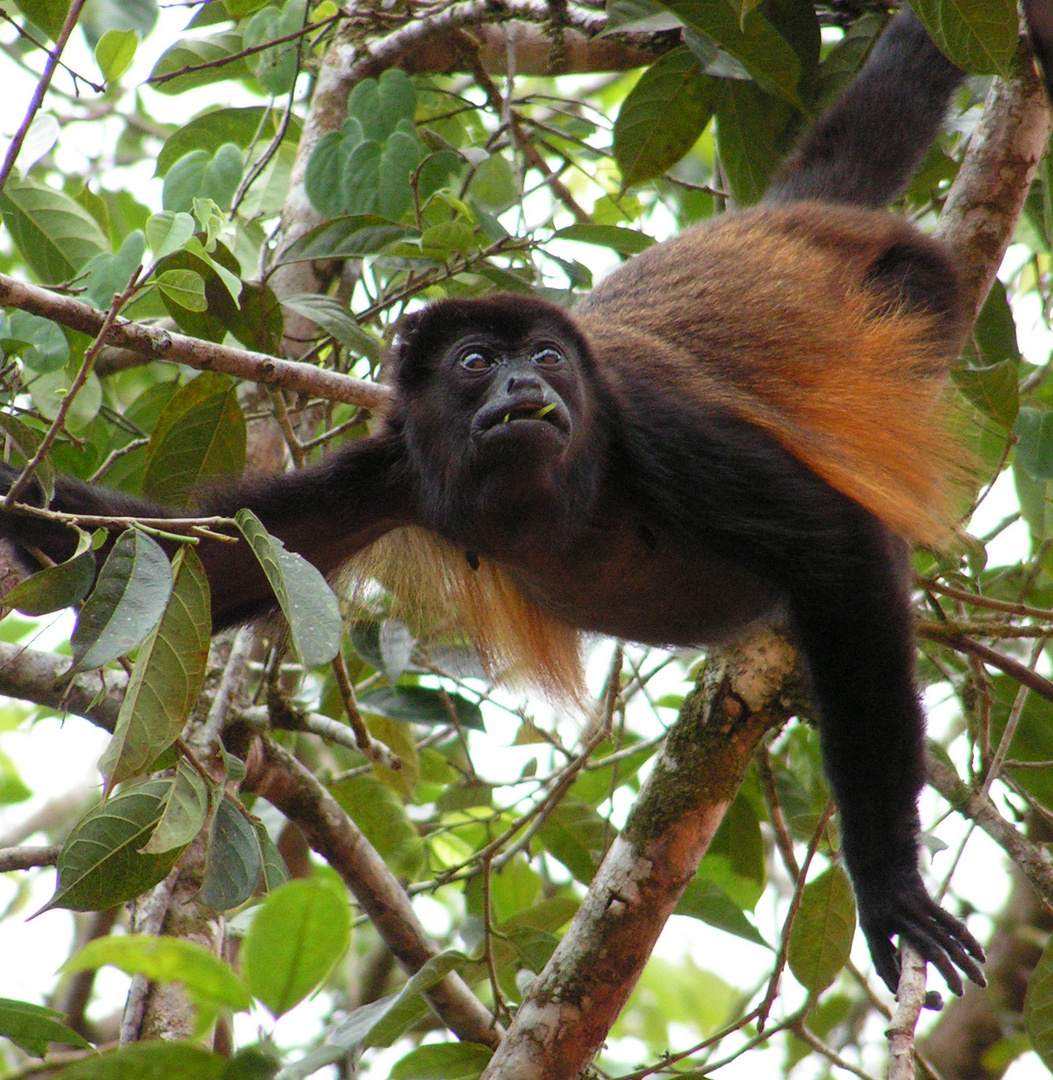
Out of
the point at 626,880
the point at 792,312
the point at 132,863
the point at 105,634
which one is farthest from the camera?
the point at 792,312

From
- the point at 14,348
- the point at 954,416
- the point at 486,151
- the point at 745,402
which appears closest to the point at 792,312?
the point at 745,402

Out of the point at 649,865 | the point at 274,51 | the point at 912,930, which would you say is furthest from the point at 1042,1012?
the point at 274,51

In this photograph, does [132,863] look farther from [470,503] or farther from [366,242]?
[366,242]

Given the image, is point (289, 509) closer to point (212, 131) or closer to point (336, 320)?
point (336, 320)

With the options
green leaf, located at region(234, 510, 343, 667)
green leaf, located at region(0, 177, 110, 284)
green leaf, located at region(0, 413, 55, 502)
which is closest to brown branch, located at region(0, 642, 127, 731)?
green leaf, located at region(0, 413, 55, 502)

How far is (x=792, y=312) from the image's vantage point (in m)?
3.49

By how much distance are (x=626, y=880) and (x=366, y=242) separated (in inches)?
69.8

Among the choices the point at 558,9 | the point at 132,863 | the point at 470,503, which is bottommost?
the point at 132,863

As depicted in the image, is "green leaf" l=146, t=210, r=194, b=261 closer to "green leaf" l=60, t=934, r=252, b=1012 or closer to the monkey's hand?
"green leaf" l=60, t=934, r=252, b=1012

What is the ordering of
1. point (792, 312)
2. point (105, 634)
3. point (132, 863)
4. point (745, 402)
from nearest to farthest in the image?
point (105, 634)
point (132, 863)
point (745, 402)
point (792, 312)

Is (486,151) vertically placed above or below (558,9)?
below

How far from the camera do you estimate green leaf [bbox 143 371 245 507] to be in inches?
118

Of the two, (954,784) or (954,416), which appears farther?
(954,416)

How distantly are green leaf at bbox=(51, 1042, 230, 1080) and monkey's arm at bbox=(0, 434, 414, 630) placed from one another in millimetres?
1881
